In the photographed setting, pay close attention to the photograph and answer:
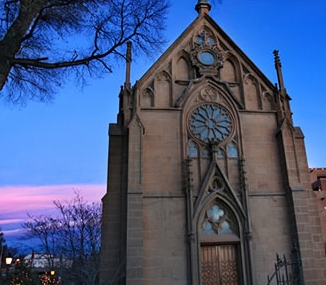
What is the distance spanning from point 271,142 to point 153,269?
24.5 ft

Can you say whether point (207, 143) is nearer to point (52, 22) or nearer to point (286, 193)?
point (286, 193)

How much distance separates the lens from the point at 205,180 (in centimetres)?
1344

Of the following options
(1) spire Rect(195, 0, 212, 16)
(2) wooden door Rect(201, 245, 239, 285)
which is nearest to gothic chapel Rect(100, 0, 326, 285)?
(2) wooden door Rect(201, 245, 239, 285)

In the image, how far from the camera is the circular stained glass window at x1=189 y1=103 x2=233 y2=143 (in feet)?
47.7

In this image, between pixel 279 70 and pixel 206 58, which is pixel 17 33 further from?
pixel 279 70

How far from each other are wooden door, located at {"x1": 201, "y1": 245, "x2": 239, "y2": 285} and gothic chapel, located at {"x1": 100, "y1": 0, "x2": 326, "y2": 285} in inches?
1.4

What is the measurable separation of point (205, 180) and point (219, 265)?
10.8 feet

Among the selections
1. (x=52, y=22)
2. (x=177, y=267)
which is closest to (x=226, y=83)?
(x=177, y=267)

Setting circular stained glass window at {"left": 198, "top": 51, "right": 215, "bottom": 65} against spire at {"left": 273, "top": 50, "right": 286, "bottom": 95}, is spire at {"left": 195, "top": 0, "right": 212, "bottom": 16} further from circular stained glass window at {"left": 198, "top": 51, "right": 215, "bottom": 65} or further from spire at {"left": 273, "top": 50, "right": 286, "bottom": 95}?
spire at {"left": 273, "top": 50, "right": 286, "bottom": 95}

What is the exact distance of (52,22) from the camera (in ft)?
26.1

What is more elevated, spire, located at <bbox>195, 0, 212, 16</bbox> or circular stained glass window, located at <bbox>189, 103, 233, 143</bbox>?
spire, located at <bbox>195, 0, 212, 16</bbox>

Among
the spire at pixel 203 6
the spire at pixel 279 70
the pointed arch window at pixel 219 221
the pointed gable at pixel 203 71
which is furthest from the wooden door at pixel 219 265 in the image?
the spire at pixel 203 6

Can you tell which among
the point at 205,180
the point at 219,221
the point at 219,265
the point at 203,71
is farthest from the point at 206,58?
the point at 219,265

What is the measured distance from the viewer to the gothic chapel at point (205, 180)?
12.3m
